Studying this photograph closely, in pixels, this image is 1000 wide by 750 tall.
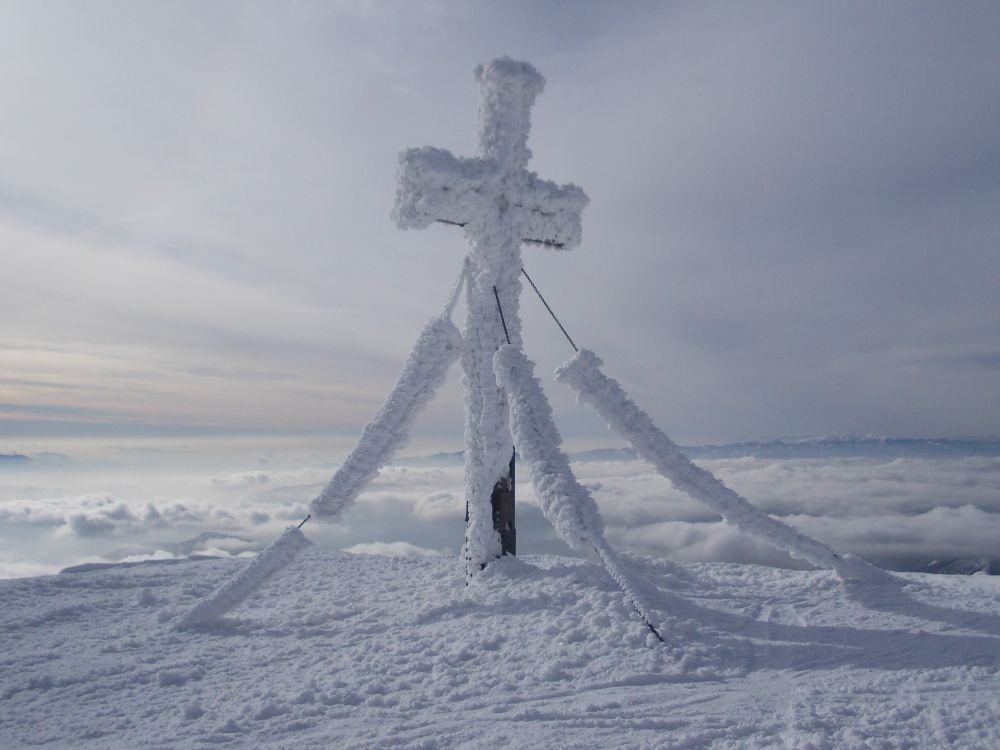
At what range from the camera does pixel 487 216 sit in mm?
7875

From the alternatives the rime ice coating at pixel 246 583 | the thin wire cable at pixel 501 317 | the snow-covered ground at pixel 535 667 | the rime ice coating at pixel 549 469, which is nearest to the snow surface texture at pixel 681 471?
the snow-covered ground at pixel 535 667

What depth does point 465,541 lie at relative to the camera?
7.91 metres

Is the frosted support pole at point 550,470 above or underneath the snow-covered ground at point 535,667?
above

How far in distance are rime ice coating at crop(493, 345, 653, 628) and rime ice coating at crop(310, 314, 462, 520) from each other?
2.49 feet

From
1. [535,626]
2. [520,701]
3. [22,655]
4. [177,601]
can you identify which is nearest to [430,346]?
[535,626]

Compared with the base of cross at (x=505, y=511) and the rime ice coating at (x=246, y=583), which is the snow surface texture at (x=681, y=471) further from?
the rime ice coating at (x=246, y=583)

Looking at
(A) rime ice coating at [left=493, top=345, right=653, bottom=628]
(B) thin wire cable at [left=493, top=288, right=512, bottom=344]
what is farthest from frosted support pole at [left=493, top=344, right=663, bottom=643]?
(B) thin wire cable at [left=493, top=288, right=512, bottom=344]

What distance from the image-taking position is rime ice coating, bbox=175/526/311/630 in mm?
7293

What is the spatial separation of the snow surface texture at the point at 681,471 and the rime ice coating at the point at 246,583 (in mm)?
3540

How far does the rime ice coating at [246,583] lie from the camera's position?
7.29 metres

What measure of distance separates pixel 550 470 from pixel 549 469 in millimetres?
15

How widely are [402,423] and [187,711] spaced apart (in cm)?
346

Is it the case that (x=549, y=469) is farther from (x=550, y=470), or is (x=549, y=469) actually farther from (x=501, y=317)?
(x=501, y=317)

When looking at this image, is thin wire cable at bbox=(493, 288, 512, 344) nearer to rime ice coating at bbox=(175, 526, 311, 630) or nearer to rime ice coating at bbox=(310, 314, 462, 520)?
rime ice coating at bbox=(310, 314, 462, 520)
